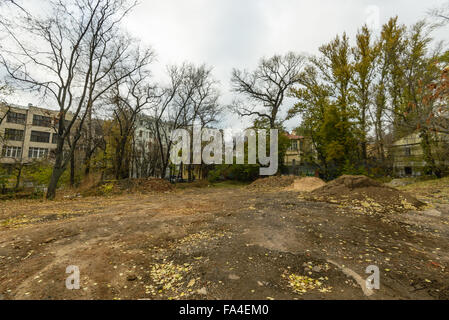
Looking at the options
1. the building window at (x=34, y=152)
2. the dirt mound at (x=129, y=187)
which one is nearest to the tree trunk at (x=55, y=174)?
the dirt mound at (x=129, y=187)

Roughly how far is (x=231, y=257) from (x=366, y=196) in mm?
7185

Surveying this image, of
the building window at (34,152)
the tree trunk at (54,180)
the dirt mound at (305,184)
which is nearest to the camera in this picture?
the tree trunk at (54,180)

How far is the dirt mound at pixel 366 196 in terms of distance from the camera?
6.68 metres

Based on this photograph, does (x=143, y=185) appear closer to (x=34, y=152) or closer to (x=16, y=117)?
(x=34, y=152)

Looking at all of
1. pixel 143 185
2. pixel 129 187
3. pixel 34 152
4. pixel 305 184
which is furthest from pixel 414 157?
pixel 34 152

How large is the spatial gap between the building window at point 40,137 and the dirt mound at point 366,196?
48.2 m

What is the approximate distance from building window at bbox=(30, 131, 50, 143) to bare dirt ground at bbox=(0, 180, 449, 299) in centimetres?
4264

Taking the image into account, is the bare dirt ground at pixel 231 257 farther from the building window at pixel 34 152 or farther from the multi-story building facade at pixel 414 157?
the building window at pixel 34 152

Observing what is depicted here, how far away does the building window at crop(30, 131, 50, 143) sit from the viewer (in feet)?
115

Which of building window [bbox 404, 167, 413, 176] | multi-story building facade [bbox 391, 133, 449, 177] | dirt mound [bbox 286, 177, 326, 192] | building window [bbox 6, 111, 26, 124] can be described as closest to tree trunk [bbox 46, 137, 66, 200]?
dirt mound [bbox 286, 177, 326, 192]

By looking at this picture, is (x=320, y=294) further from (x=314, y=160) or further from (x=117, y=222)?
(x=314, y=160)

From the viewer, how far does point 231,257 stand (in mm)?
3168

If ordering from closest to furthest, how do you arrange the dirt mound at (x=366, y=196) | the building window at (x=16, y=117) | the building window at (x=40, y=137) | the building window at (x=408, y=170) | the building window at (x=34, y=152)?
the dirt mound at (x=366, y=196) → the building window at (x=408, y=170) → the building window at (x=16, y=117) → the building window at (x=34, y=152) → the building window at (x=40, y=137)
